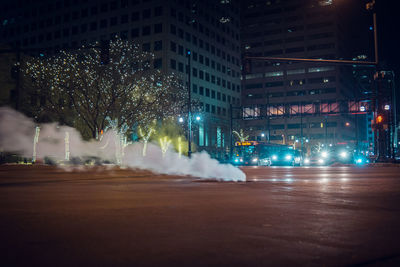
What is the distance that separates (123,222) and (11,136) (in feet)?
102

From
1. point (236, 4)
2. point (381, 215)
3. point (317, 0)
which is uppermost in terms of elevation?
point (317, 0)

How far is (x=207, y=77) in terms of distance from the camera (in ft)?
294

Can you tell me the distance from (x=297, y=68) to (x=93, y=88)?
96424 millimetres

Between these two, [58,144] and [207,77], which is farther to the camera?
[207,77]

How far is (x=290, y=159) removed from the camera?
155ft

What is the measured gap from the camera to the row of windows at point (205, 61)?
78.3 metres

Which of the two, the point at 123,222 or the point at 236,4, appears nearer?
the point at 123,222

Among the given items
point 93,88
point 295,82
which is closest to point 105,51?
point 93,88

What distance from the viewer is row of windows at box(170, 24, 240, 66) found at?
260 ft

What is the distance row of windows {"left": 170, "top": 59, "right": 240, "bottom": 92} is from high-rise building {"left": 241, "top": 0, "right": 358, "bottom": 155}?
19328 mm

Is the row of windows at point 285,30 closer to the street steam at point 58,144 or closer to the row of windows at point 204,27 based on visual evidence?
the row of windows at point 204,27

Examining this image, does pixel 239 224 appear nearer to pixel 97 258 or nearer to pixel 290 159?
pixel 97 258

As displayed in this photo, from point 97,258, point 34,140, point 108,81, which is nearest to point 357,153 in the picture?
point 108,81

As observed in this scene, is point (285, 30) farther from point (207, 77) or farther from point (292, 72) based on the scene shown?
point (207, 77)
